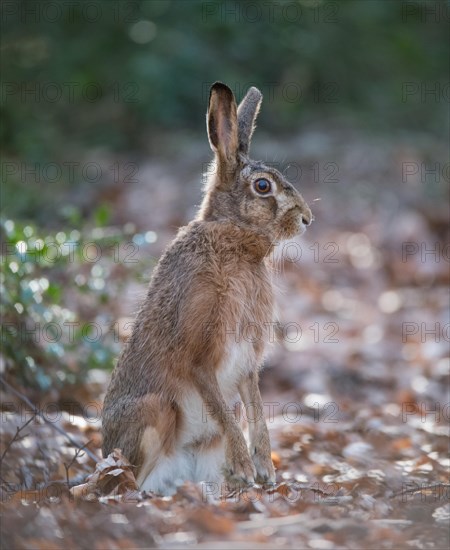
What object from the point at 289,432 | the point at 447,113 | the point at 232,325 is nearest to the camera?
the point at 232,325

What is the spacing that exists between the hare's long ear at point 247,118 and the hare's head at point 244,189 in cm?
5

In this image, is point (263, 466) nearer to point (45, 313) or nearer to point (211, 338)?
point (211, 338)

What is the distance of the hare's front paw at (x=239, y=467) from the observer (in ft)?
15.8

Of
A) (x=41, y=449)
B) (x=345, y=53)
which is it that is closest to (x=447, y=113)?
(x=345, y=53)

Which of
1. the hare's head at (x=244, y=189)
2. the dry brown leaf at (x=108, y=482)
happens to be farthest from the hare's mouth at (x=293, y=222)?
the dry brown leaf at (x=108, y=482)

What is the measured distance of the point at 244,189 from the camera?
5.11 metres

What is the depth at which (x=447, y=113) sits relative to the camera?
14.7m

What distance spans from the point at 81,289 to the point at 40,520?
120 inches

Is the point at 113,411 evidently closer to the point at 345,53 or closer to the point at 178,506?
the point at 178,506

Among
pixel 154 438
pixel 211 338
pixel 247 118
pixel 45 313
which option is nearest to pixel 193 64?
pixel 45 313

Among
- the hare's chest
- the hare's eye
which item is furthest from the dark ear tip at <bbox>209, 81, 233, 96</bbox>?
the hare's chest

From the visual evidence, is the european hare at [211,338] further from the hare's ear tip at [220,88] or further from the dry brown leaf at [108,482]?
the dry brown leaf at [108,482]

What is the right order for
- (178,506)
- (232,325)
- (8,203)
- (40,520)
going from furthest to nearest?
(8,203)
(232,325)
(178,506)
(40,520)

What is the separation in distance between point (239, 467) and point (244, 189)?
4.64ft
